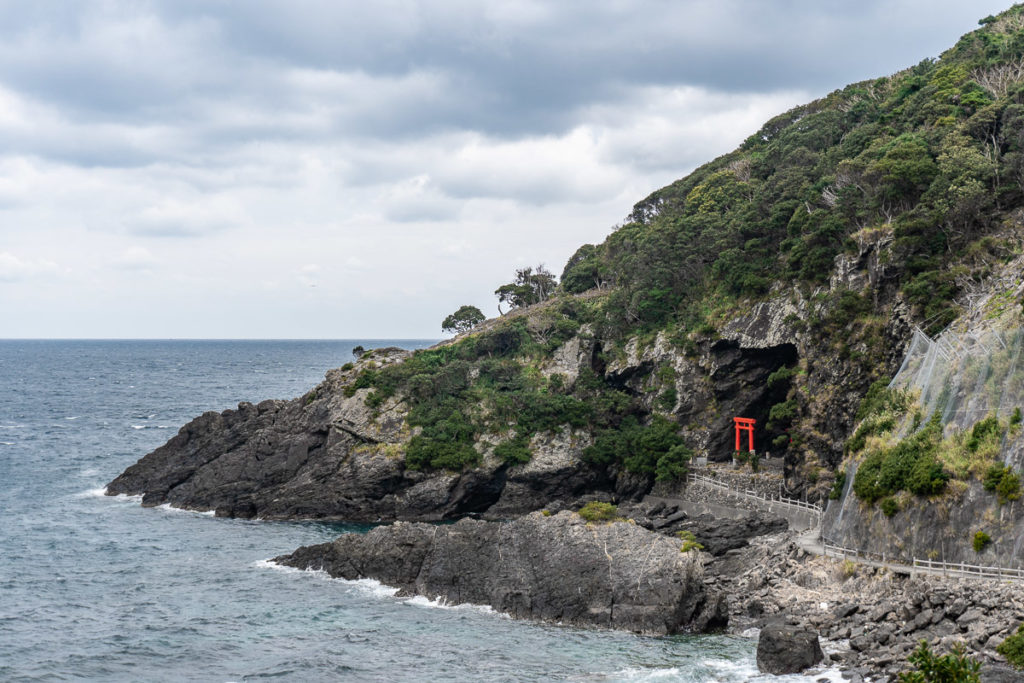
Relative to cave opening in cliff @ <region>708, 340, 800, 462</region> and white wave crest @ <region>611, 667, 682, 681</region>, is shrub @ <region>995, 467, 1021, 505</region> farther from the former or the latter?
cave opening in cliff @ <region>708, 340, 800, 462</region>

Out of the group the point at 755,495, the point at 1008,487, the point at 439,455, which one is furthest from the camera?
the point at 439,455

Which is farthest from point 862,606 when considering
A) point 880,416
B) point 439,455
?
point 439,455

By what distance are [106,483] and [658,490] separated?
46.5 m

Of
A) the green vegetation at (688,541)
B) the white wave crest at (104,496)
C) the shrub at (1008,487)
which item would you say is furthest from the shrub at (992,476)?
the white wave crest at (104,496)

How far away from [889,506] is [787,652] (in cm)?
988

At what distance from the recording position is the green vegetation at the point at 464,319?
322 ft

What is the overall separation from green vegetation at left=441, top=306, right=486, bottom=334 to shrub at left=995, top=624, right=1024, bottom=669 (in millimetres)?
73088

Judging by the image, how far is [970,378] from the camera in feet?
128

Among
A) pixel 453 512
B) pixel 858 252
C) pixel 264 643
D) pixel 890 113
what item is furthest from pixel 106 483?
pixel 890 113

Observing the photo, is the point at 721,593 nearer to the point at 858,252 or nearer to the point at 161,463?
the point at 858,252

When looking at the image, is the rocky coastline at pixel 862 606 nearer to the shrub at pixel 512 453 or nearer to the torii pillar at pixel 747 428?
the torii pillar at pixel 747 428

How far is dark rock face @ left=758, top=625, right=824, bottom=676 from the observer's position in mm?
31594

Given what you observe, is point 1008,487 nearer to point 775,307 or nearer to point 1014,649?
point 1014,649

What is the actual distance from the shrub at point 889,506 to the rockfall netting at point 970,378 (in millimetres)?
4448
